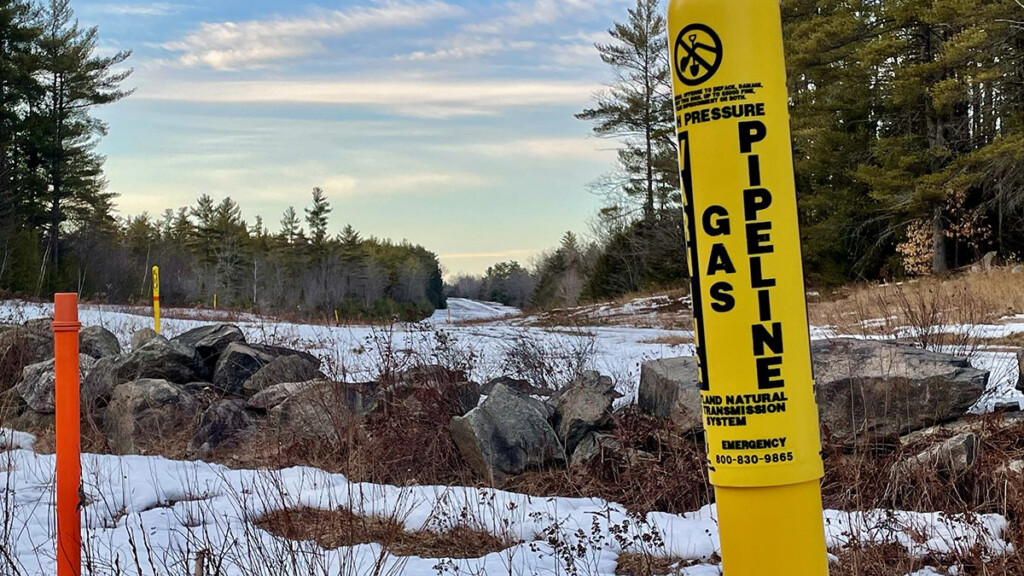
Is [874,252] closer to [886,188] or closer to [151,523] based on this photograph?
[886,188]

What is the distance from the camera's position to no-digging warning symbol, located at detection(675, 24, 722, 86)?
4.39ft

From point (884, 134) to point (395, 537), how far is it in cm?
3307

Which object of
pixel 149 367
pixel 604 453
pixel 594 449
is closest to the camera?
pixel 604 453

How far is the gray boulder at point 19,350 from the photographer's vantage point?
934 cm

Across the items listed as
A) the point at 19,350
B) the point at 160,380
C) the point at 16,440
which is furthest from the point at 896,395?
the point at 19,350

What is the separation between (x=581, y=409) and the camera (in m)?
6.05

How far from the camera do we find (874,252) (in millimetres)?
32250

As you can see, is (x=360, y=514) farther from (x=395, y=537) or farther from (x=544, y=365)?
(x=544, y=365)

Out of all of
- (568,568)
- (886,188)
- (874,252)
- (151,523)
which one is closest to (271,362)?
(151,523)

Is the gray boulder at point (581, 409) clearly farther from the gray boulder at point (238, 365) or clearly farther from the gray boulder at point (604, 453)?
the gray boulder at point (238, 365)

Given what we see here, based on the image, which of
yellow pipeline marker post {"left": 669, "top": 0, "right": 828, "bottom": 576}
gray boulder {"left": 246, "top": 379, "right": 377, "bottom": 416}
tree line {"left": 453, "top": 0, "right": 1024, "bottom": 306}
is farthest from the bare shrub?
tree line {"left": 453, "top": 0, "right": 1024, "bottom": 306}

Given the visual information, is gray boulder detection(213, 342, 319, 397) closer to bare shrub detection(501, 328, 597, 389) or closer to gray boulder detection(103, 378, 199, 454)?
gray boulder detection(103, 378, 199, 454)

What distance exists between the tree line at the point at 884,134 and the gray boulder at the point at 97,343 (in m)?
22.4

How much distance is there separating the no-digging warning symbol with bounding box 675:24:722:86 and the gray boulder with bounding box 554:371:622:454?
Result: 4756 mm
